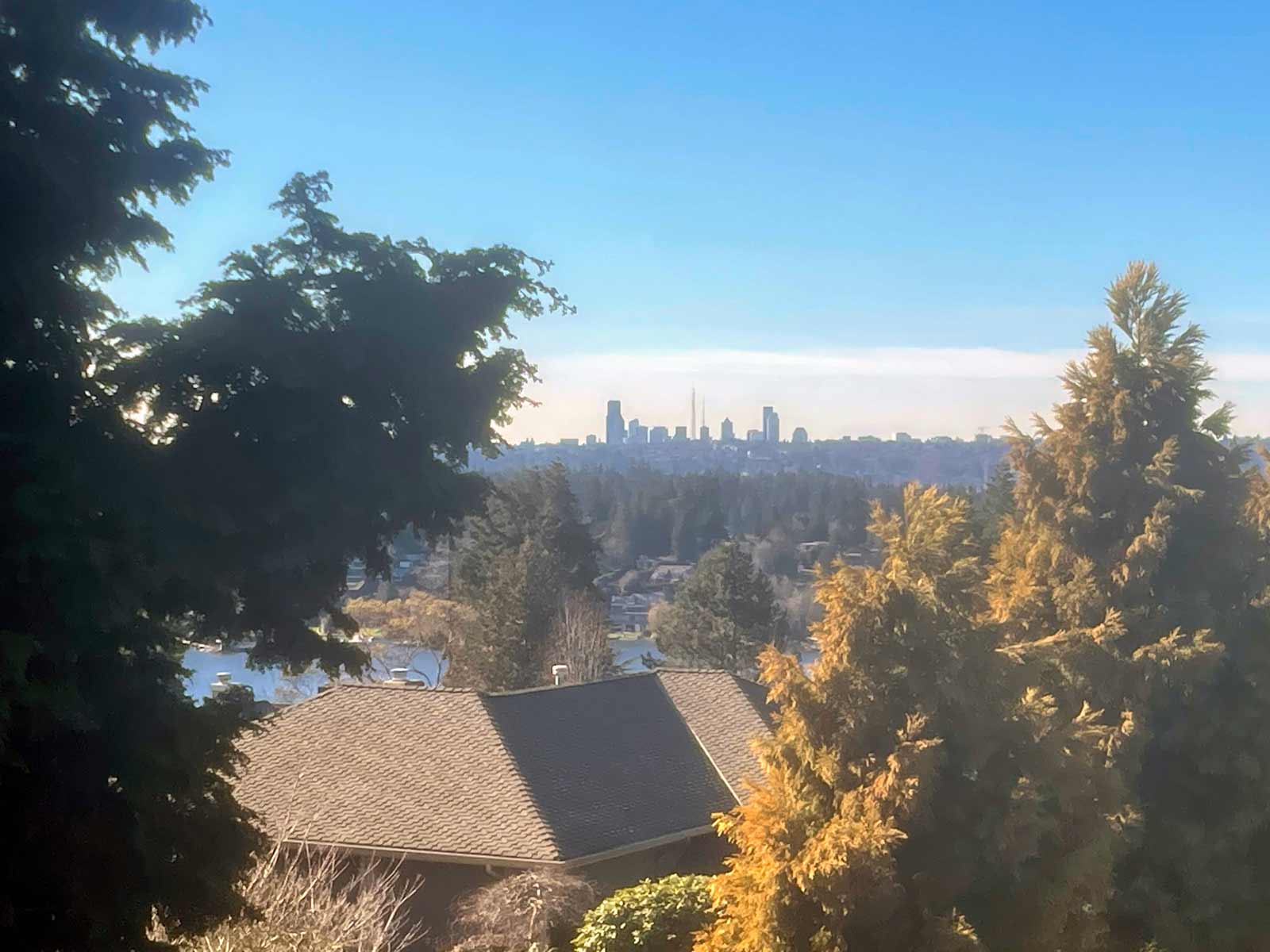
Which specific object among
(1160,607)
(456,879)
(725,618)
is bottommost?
(456,879)

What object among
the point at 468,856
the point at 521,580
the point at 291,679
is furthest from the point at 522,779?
the point at 521,580

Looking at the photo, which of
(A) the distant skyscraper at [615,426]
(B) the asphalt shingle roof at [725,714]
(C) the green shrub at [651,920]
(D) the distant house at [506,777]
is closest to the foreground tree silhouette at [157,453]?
(C) the green shrub at [651,920]

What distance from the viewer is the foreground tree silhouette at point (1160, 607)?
11.4m

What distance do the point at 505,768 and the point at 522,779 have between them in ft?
1.24

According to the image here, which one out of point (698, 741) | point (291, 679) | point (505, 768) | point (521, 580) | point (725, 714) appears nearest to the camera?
point (505, 768)

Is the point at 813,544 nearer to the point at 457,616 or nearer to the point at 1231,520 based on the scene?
the point at 457,616

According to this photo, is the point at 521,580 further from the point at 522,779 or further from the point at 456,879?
the point at 456,879

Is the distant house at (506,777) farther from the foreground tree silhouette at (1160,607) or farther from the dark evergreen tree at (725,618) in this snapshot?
the dark evergreen tree at (725,618)

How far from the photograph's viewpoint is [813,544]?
5831 centimetres

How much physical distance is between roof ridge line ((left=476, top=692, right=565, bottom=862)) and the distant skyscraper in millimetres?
128876

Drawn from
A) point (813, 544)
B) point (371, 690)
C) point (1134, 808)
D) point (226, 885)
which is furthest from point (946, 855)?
point (813, 544)

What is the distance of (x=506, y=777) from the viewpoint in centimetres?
1554

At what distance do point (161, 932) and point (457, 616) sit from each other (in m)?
27.8

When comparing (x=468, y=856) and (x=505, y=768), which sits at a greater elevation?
(x=505, y=768)
